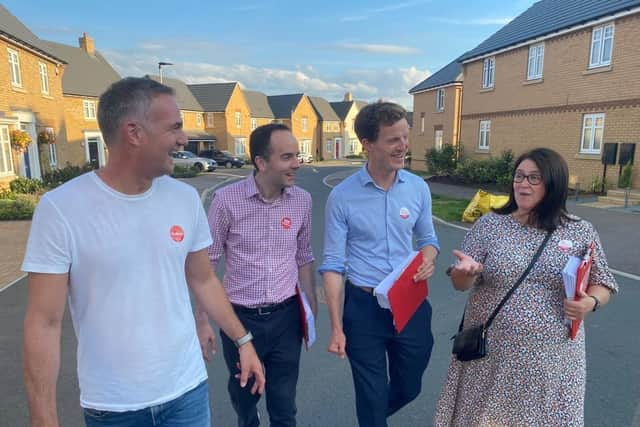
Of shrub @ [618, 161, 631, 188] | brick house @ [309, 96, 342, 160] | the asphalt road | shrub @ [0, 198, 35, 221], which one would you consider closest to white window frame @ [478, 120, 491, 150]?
shrub @ [618, 161, 631, 188]

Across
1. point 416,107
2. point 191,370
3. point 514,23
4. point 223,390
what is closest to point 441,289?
point 223,390

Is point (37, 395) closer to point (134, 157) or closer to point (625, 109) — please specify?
point (134, 157)

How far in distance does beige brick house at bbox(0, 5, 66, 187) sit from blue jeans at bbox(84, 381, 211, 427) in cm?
1697

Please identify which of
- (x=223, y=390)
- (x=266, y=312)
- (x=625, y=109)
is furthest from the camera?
(x=625, y=109)

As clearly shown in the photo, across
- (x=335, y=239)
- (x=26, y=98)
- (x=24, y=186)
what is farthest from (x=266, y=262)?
(x=26, y=98)

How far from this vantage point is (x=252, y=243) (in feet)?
8.14

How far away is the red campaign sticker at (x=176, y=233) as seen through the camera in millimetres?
1746

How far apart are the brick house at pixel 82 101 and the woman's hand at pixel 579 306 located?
2939 centimetres

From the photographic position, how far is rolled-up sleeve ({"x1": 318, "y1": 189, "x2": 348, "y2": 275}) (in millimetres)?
2449

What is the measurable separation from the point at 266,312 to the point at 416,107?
30.2m

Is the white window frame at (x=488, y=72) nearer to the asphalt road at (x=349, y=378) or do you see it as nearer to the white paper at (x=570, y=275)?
the asphalt road at (x=349, y=378)

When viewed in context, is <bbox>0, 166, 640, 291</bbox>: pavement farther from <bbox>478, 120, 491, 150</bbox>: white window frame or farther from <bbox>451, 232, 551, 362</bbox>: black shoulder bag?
<bbox>478, 120, 491, 150</bbox>: white window frame

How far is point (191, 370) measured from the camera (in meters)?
1.84

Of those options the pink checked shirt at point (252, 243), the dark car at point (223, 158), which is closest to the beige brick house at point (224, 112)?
the dark car at point (223, 158)
